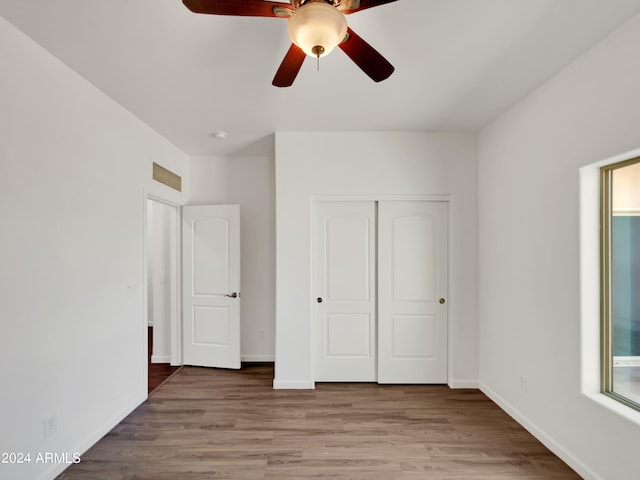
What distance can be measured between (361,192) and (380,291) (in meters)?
1.07

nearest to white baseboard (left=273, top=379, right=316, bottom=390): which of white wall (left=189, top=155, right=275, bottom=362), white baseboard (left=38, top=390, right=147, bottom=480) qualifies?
white wall (left=189, top=155, right=275, bottom=362)

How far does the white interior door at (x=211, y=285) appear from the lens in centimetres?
403

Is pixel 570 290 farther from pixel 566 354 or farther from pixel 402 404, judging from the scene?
pixel 402 404

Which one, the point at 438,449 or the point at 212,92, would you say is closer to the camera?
the point at 438,449

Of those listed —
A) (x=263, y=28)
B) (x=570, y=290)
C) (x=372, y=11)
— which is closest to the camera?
(x=372, y=11)

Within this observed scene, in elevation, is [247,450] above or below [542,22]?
below

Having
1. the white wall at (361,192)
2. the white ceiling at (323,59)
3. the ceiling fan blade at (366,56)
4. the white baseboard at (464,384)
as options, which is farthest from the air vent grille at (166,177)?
Result: the white baseboard at (464,384)

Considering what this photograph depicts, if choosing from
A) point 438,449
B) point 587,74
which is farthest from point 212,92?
point 438,449

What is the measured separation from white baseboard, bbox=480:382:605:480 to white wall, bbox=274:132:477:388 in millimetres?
407

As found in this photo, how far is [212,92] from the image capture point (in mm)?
2588

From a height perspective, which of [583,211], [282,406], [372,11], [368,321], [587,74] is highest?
[372,11]

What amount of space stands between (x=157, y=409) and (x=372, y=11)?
3.45 metres

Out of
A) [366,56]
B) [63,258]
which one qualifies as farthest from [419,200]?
[63,258]

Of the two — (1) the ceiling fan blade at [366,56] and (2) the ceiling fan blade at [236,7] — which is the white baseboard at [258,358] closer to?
(1) the ceiling fan blade at [366,56]
